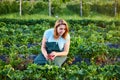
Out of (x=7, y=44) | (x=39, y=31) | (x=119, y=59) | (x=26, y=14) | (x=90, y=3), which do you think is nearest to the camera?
(x=119, y=59)

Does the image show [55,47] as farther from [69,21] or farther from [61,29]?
[69,21]

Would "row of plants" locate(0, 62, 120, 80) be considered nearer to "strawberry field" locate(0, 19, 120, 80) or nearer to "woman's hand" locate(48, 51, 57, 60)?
"strawberry field" locate(0, 19, 120, 80)

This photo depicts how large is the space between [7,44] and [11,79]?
514cm

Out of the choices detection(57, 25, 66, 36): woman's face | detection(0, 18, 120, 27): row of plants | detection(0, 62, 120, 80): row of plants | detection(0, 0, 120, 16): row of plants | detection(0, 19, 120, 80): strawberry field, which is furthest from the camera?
detection(0, 0, 120, 16): row of plants

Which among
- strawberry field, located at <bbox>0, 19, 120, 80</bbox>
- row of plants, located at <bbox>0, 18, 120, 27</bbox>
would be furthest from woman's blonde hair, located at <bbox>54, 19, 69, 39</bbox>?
row of plants, located at <bbox>0, 18, 120, 27</bbox>

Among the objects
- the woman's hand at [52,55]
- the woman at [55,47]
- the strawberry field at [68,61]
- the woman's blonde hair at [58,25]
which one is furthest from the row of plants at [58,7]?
the woman's hand at [52,55]

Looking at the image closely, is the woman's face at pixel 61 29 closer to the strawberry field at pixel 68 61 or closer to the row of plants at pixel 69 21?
the strawberry field at pixel 68 61

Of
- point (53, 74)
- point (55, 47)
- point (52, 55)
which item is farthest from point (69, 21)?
point (53, 74)

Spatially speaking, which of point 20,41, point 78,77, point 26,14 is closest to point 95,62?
point 78,77

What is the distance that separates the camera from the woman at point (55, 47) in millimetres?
8109

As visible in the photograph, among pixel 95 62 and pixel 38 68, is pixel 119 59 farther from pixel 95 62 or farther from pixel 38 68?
pixel 38 68

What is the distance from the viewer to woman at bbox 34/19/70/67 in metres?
8.11

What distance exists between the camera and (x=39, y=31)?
15539 mm

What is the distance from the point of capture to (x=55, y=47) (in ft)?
27.3
